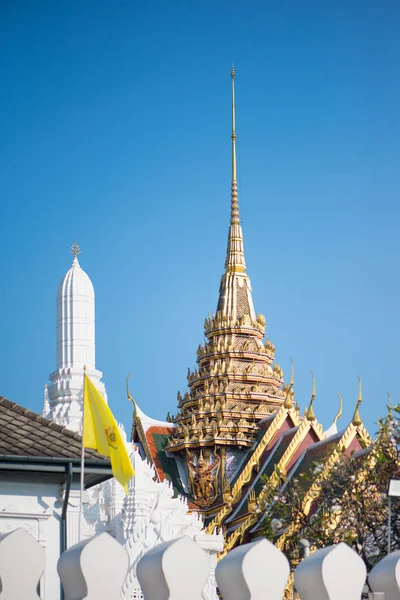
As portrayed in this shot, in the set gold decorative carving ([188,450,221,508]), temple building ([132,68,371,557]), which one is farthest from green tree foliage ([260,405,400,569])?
gold decorative carving ([188,450,221,508])

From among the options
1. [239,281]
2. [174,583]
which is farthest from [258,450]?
[174,583]

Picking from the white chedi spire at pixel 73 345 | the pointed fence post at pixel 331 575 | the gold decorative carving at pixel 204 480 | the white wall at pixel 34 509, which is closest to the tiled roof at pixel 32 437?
the white wall at pixel 34 509

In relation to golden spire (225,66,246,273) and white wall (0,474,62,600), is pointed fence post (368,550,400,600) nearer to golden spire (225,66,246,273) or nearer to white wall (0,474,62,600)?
white wall (0,474,62,600)

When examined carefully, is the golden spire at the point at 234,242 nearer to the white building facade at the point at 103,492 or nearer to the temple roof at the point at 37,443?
the white building facade at the point at 103,492

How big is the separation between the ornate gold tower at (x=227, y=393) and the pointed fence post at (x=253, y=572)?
33.7m

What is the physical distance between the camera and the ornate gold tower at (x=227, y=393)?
142 feet

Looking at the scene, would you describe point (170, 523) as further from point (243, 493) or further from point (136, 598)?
point (243, 493)

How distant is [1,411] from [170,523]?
16436 mm

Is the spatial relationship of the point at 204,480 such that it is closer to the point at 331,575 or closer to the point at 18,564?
the point at 331,575

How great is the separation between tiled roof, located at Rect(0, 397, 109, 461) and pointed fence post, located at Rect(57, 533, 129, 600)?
7.21m

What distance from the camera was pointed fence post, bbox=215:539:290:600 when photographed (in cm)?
820

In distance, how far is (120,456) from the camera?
13.3m

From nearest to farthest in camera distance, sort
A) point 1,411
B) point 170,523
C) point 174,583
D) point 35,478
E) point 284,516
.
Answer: point 174,583 → point 35,478 → point 1,411 → point 284,516 → point 170,523

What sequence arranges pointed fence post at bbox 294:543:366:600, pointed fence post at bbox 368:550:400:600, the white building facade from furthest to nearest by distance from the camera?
the white building facade, pointed fence post at bbox 368:550:400:600, pointed fence post at bbox 294:543:366:600
